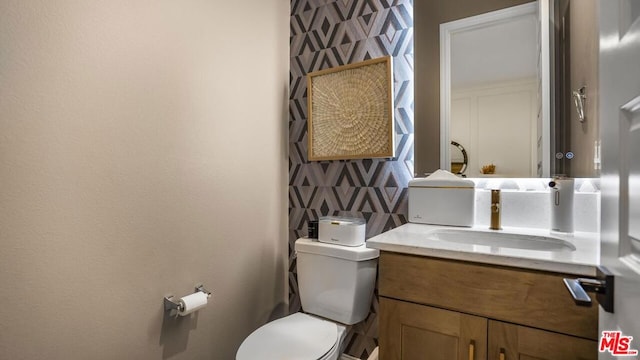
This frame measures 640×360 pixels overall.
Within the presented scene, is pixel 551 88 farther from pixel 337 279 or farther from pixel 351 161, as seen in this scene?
pixel 337 279

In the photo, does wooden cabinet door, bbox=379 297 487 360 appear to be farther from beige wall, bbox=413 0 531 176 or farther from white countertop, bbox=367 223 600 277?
beige wall, bbox=413 0 531 176

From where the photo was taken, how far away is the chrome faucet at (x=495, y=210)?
4.44 feet

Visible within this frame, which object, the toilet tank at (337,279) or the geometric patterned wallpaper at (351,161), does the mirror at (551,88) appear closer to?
the geometric patterned wallpaper at (351,161)

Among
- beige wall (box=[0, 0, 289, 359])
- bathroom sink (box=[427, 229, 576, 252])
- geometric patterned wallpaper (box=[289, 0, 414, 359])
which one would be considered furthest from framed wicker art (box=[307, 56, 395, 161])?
bathroom sink (box=[427, 229, 576, 252])

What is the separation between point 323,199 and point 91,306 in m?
1.18

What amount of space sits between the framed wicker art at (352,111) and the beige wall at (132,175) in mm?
299

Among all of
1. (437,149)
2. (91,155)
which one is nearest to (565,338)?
(437,149)

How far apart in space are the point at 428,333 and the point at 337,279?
0.53 metres

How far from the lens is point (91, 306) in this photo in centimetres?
108

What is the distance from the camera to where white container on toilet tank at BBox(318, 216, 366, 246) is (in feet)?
4.85

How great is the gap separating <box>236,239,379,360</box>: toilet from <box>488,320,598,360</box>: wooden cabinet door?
0.61 m

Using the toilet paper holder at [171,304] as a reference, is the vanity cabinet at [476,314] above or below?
above

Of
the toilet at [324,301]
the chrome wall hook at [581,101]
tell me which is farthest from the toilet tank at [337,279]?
the chrome wall hook at [581,101]

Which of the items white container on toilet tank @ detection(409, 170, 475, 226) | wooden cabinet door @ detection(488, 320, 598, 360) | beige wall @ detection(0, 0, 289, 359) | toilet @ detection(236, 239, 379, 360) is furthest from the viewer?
white container on toilet tank @ detection(409, 170, 475, 226)
